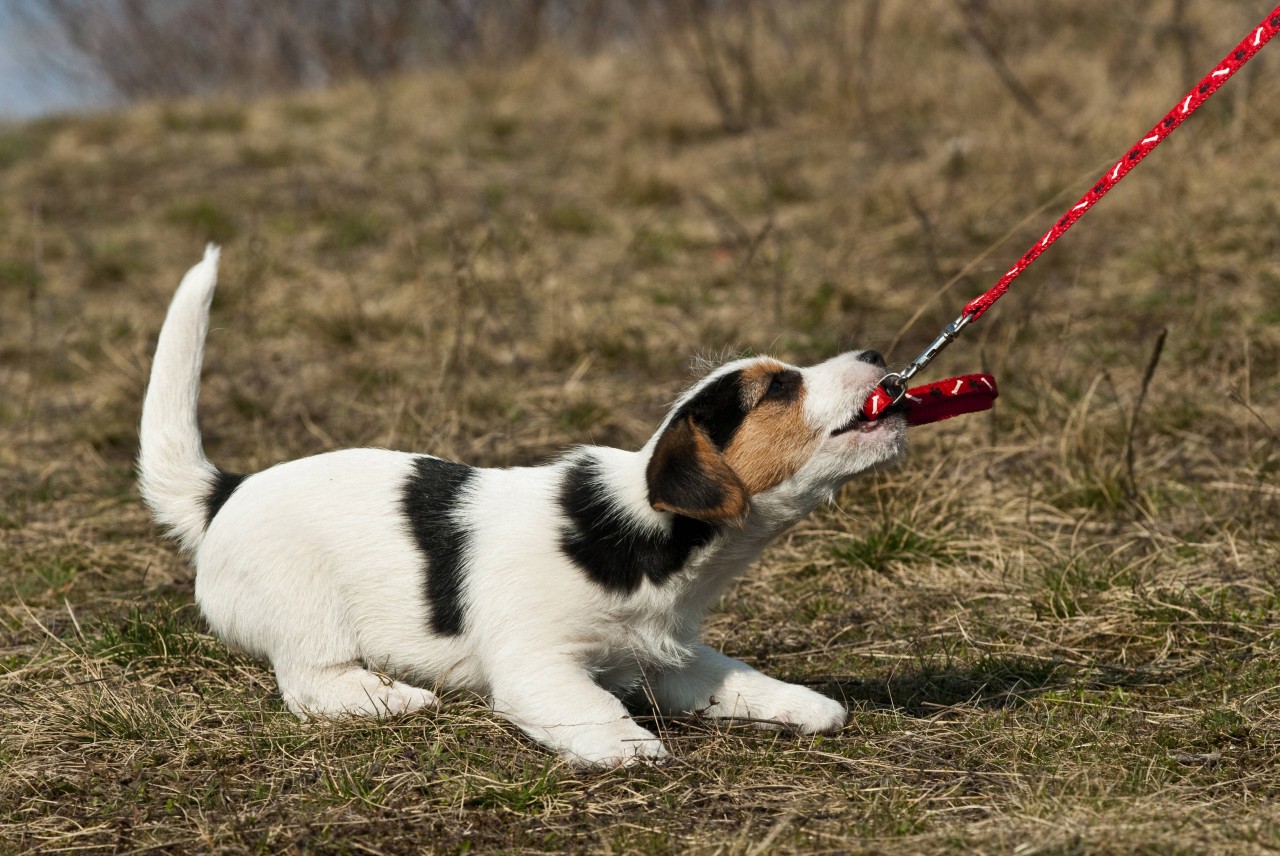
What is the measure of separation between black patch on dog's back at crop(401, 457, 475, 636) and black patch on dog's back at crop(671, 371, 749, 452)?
0.73m

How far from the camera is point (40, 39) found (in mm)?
26812

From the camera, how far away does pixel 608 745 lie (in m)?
3.47

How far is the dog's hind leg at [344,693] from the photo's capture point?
3.85 metres

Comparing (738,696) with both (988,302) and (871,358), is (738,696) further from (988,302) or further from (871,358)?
(988,302)

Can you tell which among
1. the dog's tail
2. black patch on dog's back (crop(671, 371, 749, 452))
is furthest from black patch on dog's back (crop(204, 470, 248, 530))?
black patch on dog's back (crop(671, 371, 749, 452))

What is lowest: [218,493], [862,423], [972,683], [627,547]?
[972,683]

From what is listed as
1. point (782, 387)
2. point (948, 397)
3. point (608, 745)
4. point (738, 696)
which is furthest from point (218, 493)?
point (948, 397)

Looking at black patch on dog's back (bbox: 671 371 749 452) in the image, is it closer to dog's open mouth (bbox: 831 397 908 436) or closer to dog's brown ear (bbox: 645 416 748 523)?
dog's brown ear (bbox: 645 416 748 523)

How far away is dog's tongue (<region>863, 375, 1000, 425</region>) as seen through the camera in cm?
372

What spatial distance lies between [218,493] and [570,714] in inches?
58.7

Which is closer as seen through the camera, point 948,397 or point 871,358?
point 871,358

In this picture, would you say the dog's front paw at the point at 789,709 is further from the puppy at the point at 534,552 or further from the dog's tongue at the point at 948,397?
the dog's tongue at the point at 948,397

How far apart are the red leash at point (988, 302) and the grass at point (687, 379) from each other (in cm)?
90

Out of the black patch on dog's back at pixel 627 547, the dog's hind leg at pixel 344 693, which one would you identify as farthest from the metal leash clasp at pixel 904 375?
the dog's hind leg at pixel 344 693
